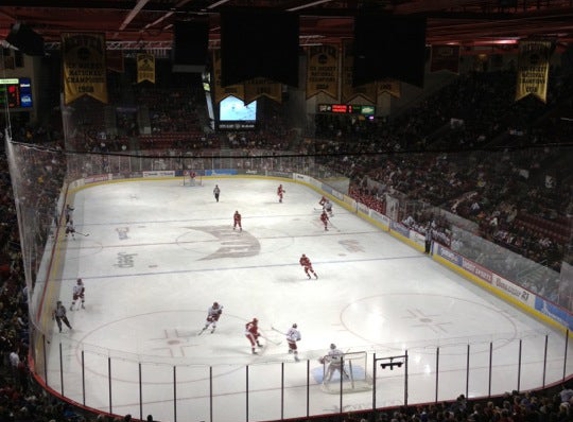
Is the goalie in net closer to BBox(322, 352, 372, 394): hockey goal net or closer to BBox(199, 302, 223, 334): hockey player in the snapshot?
BBox(322, 352, 372, 394): hockey goal net

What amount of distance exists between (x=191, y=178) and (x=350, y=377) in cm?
2644

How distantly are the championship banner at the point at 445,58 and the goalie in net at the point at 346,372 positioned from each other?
27.8ft

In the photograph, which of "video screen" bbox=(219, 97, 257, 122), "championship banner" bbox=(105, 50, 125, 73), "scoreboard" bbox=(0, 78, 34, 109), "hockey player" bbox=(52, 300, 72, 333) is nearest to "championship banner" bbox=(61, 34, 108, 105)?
"hockey player" bbox=(52, 300, 72, 333)

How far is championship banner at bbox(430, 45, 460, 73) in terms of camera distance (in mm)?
17672

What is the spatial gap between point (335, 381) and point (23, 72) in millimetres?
33476

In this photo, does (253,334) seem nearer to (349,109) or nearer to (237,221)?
(237,221)

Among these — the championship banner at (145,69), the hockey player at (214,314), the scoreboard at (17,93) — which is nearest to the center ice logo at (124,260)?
the championship banner at (145,69)

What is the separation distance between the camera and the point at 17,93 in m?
34.4

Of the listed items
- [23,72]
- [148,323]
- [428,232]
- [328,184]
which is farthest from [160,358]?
[23,72]

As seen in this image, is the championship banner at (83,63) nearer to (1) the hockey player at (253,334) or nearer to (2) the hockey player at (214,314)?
(2) the hockey player at (214,314)

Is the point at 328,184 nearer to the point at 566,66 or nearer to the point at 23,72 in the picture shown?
the point at 566,66

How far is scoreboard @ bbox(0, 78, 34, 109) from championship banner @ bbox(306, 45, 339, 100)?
77.3 ft

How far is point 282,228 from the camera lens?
27547 millimetres

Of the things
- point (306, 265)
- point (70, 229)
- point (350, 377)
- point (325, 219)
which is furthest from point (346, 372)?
point (70, 229)
